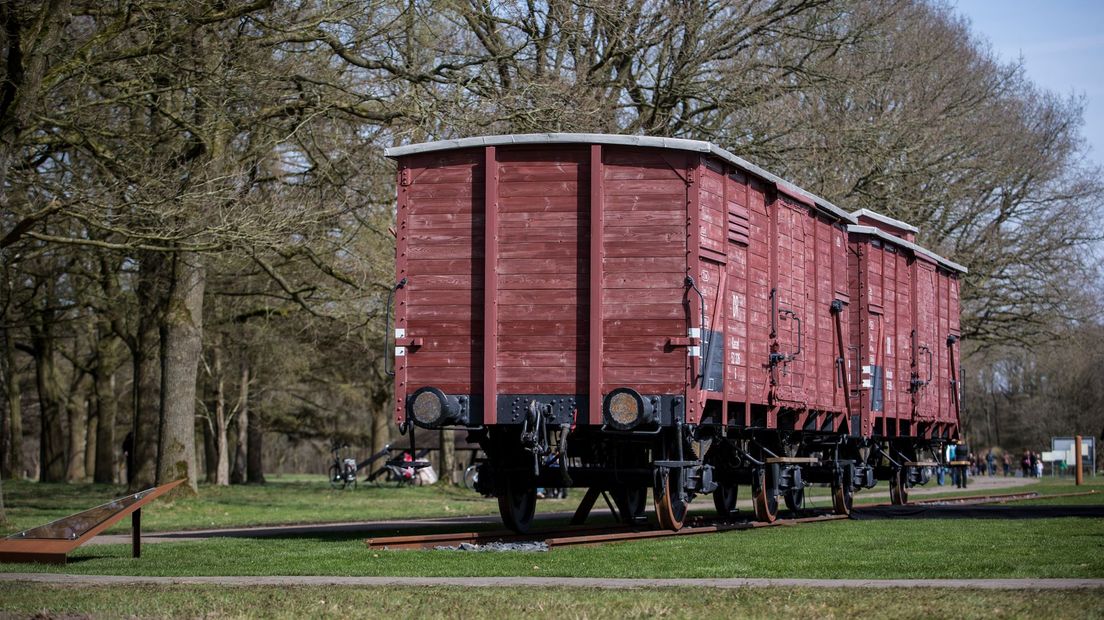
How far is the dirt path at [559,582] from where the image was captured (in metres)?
10.5

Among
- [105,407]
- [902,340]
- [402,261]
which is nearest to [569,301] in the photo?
[402,261]

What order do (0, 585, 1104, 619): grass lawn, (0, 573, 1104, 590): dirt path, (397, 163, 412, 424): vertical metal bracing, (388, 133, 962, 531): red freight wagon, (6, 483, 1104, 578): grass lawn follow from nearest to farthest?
(0, 585, 1104, 619): grass lawn → (0, 573, 1104, 590): dirt path → (6, 483, 1104, 578): grass lawn → (388, 133, 962, 531): red freight wagon → (397, 163, 412, 424): vertical metal bracing

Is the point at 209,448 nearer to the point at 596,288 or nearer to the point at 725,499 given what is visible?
the point at 725,499

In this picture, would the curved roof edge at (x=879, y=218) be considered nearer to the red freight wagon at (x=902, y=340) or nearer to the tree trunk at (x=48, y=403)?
the red freight wagon at (x=902, y=340)

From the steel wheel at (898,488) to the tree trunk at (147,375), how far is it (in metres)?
13.7

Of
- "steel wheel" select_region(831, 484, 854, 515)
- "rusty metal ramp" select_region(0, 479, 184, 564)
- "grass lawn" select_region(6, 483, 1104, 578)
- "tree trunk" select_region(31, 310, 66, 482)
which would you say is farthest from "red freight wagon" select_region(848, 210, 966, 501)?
"tree trunk" select_region(31, 310, 66, 482)

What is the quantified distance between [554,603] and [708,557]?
407 cm

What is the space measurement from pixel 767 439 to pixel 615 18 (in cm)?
1002

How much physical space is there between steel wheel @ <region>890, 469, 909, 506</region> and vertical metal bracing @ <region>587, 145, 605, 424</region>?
11728mm

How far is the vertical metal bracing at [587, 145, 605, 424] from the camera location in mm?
15586

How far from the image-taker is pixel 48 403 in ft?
146

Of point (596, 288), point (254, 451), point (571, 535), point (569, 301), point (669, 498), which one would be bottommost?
point (571, 535)

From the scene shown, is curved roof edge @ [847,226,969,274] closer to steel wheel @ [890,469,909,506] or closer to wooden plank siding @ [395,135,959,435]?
steel wheel @ [890,469,909,506]

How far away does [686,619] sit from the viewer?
8836 mm
